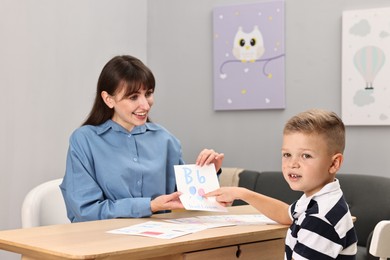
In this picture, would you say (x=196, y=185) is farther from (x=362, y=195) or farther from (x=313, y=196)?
(x=362, y=195)

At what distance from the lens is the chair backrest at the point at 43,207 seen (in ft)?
10.4

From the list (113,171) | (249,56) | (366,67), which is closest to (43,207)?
(113,171)

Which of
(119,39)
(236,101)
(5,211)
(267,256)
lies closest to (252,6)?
(236,101)

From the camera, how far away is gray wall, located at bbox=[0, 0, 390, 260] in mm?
4020

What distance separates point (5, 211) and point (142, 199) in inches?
61.9

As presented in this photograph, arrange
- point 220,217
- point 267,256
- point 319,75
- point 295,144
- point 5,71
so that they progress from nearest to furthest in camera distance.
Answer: point 295,144 → point 267,256 → point 220,217 → point 5,71 → point 319,75

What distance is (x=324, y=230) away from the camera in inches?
78.4

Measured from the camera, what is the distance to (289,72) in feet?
15.5

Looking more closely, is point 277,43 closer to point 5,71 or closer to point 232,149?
point 232,149

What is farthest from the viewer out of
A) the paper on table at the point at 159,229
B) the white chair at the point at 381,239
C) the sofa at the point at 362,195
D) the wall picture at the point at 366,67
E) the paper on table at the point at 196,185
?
the wall picture at the point at 366,67

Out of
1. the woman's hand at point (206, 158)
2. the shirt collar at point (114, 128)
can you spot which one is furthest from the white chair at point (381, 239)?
the shirt collar at point (114, 128)

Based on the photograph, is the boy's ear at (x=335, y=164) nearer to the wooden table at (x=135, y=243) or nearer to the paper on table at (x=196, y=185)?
the wooden table at (x=135, y=243)

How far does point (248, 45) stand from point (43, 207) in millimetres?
2219

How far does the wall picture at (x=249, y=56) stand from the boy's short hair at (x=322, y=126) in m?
2.54
